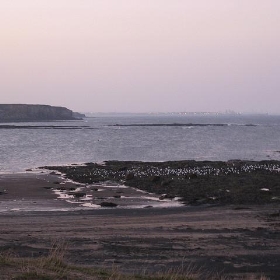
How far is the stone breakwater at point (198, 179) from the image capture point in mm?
28578

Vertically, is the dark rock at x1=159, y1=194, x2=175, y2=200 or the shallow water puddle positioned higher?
the dark rock at x1=159, y1=194, x2=175, y2=200

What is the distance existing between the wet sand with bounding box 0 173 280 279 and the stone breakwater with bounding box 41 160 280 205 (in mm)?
2713

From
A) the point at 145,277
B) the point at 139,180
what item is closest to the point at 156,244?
the point at 145,277

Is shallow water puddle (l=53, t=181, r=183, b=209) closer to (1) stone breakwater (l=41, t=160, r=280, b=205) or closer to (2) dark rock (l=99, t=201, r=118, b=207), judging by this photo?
(2) dark rock (l=99, t=201, r=118, b=207)

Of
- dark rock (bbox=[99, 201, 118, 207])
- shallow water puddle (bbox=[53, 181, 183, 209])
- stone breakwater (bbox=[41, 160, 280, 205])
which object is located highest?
stone breakwater (bbox=[41, 160, 280, 205])

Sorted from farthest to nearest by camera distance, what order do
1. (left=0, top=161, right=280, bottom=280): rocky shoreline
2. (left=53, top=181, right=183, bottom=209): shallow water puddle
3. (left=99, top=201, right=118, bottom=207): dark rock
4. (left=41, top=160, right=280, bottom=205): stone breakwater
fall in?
1. (left=41, top=160, right=280, bottom=205): stone breakwater
2. (left=53, top=181, right=183, bottom=209): shallow water puddle
3. (left=99, top=201, right=118, bottom=207): dark rock
4. (left=0, top=161, right=280, bottom=280): rocky shoreline

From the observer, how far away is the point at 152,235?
57.7 ft

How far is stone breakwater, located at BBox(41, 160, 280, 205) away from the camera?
28578 millimetres

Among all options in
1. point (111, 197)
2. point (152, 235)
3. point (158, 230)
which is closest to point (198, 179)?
A: point (111, 197)

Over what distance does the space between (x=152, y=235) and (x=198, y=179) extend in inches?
744

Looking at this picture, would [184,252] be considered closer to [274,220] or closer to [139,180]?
[274,220]

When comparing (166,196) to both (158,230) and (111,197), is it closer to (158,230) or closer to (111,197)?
(111,197)

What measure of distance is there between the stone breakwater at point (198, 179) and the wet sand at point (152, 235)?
8.90 ft

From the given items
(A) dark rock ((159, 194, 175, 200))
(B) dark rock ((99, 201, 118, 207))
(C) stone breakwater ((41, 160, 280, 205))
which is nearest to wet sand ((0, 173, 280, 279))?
(B) dark rock ((99, 201, 118, 207))
